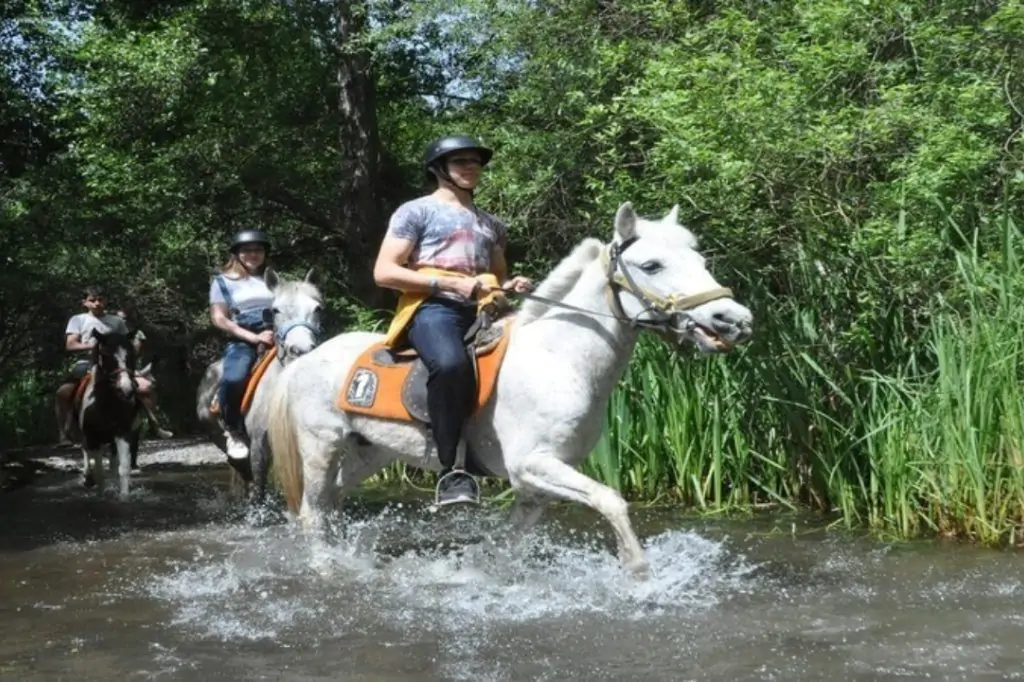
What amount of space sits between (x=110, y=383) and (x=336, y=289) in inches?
228

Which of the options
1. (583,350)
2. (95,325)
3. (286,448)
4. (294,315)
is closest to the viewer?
(583,350)

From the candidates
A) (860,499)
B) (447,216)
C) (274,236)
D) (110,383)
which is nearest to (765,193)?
(860,499)

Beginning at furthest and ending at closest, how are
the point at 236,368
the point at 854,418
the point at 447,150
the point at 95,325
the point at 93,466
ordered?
the point at 95,325 → the point at 93,466 → the point at 236,368 → the point at 854,418 → the point at 447,150

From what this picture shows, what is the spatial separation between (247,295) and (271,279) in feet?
1.00

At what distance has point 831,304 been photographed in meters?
8.65

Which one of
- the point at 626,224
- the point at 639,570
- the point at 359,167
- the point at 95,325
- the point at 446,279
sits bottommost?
the point at 639,570

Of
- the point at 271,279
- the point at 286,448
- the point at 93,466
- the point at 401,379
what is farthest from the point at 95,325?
the point at 401,379

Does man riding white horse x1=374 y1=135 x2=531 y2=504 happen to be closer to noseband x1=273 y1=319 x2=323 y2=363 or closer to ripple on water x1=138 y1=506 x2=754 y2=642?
ripple on water x1=138 y1=506 x2=754 y2=642

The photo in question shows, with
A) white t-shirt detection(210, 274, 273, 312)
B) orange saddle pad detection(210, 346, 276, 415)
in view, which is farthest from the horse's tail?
white t-shirt detection(210, 274, 273, 312)

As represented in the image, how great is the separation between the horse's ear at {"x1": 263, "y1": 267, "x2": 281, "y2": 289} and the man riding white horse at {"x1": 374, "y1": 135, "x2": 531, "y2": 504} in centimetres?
320

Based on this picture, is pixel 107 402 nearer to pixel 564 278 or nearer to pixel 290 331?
pixel 290 331

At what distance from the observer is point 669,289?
6.21 m

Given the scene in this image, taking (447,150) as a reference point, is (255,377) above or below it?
below

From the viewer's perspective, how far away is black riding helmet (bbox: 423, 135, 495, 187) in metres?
6.85
